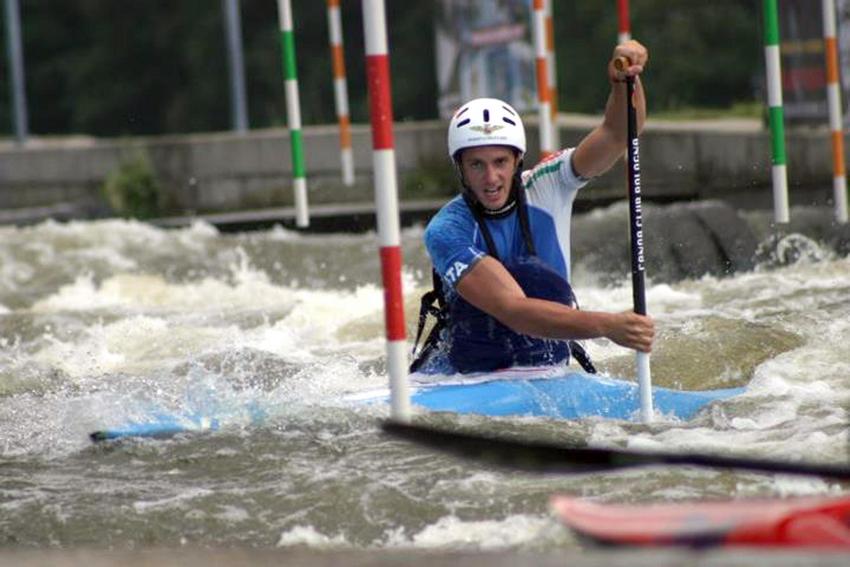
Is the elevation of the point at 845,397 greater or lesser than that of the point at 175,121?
lesser

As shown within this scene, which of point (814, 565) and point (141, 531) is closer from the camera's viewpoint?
point (814, 565)

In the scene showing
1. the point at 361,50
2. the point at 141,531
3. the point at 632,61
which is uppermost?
the point at 361,50

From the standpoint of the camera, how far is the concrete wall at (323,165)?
13.4 metres

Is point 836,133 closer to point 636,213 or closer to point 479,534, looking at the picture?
point 636,213

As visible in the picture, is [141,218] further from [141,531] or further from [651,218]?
[141,531]

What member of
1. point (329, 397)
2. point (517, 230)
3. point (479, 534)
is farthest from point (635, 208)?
point (479, 534)

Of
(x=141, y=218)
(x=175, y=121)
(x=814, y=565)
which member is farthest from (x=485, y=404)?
(x=175, y=121)

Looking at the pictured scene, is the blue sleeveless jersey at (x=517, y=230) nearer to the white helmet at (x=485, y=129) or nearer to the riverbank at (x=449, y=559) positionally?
the white helmet at (x=485, y=129)

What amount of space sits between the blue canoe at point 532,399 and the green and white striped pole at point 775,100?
2.92 metres

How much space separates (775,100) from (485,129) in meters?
3.21

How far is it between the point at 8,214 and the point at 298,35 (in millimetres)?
12691

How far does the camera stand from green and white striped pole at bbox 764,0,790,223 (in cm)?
945

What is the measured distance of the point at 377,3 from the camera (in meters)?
5.21

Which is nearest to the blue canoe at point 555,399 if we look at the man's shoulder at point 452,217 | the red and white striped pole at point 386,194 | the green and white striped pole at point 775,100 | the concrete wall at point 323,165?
the man's shoulder at point 452,217
